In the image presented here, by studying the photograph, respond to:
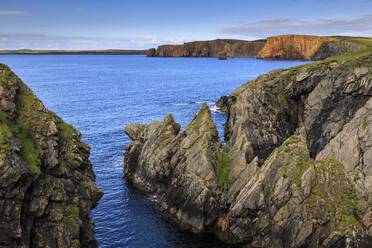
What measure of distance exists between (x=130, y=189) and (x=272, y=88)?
34.7m

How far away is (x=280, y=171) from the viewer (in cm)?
3744

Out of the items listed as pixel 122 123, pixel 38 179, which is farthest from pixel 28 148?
pixel 122 123

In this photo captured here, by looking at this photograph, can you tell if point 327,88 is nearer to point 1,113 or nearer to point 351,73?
point 351,73

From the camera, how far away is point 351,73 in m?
51.0

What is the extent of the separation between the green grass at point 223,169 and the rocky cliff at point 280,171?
0.45 ft

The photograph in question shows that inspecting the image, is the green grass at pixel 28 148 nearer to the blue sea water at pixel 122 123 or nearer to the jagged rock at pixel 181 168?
the blue sea water at pixel 122 123

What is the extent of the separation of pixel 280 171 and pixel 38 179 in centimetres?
2486

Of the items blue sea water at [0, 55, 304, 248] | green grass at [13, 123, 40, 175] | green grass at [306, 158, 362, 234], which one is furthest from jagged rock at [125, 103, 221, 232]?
green grass at [13, 123, 40, 175]

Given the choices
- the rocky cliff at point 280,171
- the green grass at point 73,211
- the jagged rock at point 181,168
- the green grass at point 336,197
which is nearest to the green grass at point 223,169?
the rocky cliff at point 280,171

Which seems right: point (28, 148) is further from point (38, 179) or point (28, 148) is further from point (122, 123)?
point (122, 123)

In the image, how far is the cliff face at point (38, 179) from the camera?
2386 cm

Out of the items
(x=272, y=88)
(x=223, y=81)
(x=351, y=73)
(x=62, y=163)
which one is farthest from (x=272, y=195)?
(x=223, y=81)

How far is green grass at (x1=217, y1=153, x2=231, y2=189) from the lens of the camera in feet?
141

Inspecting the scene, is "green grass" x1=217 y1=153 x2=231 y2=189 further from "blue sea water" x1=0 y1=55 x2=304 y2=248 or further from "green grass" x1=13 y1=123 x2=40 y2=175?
"green grass" x1=13 y1=123 x2=40 y2=175
